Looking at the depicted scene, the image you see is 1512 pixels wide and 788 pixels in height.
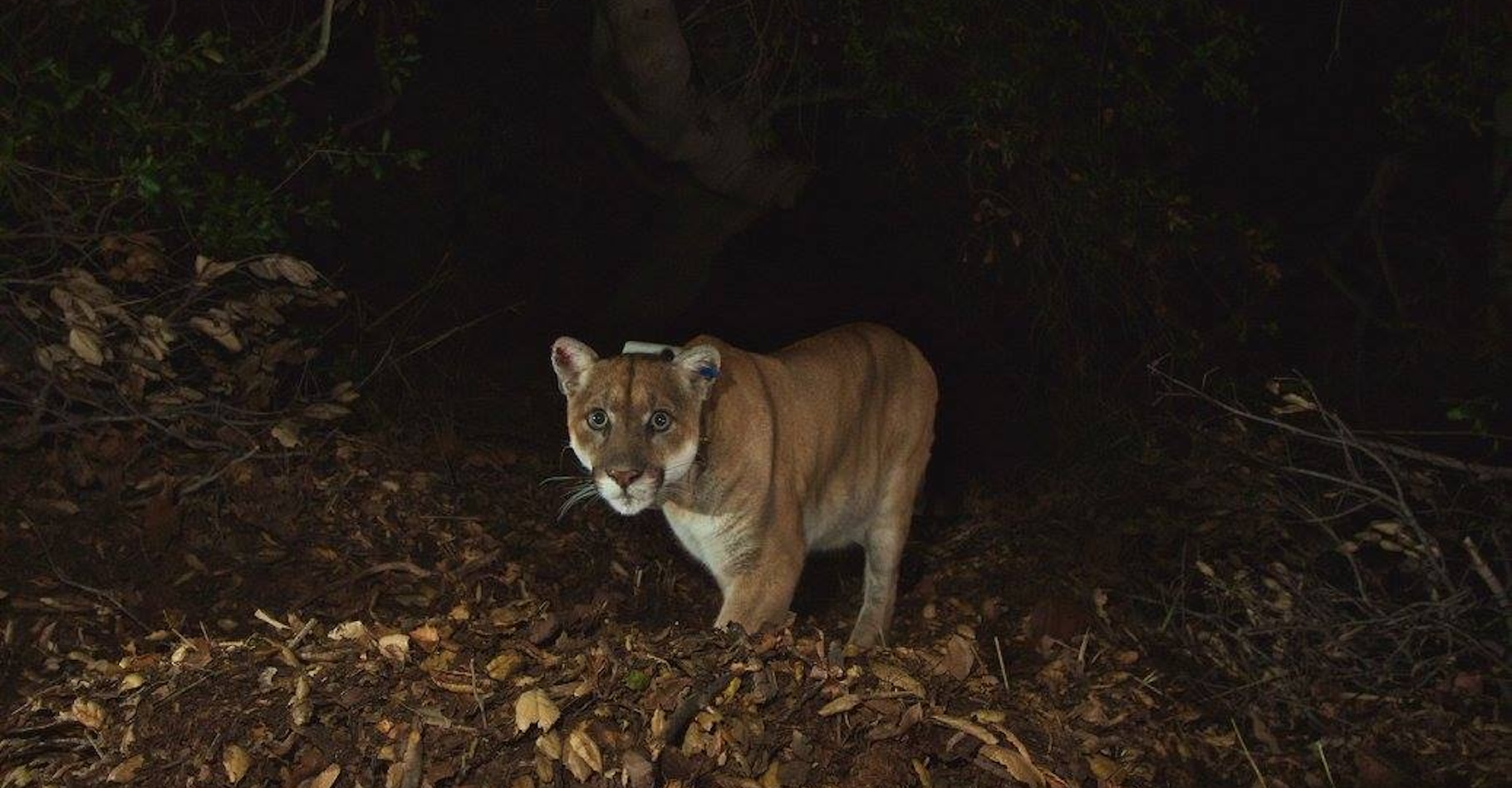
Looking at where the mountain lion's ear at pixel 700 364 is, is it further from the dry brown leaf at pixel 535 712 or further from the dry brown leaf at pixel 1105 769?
the dry brown leaf at pixel 1105 769

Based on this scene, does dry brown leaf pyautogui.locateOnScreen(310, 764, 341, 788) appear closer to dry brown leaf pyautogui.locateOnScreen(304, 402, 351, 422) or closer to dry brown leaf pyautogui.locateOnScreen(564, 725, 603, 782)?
dry brown leaf pyautogui.locateOnScreen(564, 725, 603, 782)

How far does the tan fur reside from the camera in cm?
644

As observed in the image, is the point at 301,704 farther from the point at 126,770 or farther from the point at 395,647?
the point at 126,770

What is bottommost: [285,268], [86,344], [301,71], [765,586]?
[765,586]

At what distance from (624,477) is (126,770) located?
224 cm

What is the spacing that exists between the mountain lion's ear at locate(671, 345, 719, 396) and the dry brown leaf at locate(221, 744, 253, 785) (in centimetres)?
257

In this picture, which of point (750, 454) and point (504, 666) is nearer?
point (504, 666)

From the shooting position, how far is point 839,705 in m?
4.88

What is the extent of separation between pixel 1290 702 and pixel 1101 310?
4980 mm

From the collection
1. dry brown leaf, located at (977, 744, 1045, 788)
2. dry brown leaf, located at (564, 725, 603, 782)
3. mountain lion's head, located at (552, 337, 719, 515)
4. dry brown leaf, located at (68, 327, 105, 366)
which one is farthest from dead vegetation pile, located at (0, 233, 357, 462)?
dry brown leaf, located at (977, 744, 1045, 788)

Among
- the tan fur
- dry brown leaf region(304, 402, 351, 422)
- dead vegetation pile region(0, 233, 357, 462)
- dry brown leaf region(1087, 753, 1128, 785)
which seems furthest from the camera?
dry brown leaf region(304, 402, 351, 422)

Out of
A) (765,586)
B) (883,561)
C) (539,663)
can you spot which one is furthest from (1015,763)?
(883,561)

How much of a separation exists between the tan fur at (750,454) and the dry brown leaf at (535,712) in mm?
1609

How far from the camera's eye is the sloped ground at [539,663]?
15.5 feet
